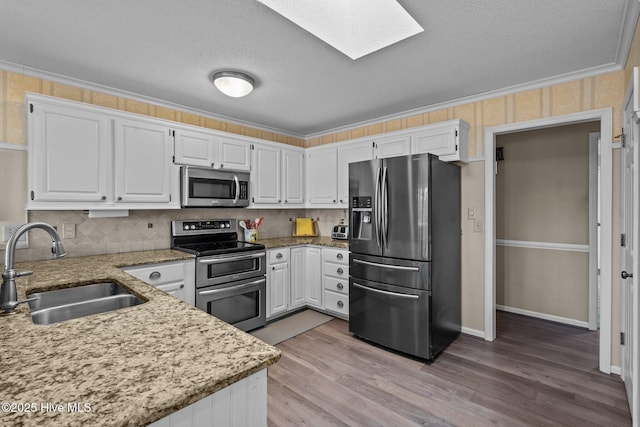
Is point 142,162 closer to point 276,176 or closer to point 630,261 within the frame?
point 276,176

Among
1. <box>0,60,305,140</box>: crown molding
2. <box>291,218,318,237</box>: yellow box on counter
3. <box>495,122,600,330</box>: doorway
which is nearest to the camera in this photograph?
<box>0,60,305,140</box>: crown molding

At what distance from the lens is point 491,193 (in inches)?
119

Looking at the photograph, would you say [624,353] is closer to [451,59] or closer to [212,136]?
[451,59]

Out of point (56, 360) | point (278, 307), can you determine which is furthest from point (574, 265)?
point (56, 360)

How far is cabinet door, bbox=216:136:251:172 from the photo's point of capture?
341 cm

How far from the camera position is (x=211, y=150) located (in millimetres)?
3305

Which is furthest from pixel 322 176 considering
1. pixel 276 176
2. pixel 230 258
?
pixel 230 258

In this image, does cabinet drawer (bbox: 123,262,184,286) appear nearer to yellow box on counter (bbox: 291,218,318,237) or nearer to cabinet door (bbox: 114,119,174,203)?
cabinet door (bbox: 114,119,174,203)

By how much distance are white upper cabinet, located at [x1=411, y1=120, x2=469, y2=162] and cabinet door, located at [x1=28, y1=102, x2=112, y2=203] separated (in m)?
2.88

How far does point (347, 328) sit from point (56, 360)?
9.50ft

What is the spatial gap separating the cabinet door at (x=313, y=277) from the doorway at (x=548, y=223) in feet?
7.58

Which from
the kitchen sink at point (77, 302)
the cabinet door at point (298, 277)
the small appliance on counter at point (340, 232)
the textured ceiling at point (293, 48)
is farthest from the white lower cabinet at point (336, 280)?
the kitchen sink at point (77, 302)

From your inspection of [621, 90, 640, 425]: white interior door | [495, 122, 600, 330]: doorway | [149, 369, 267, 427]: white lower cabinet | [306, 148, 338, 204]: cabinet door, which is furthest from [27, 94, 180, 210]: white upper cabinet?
[495, 122, 600, 330]: doorway

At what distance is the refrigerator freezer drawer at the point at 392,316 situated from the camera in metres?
2.64
